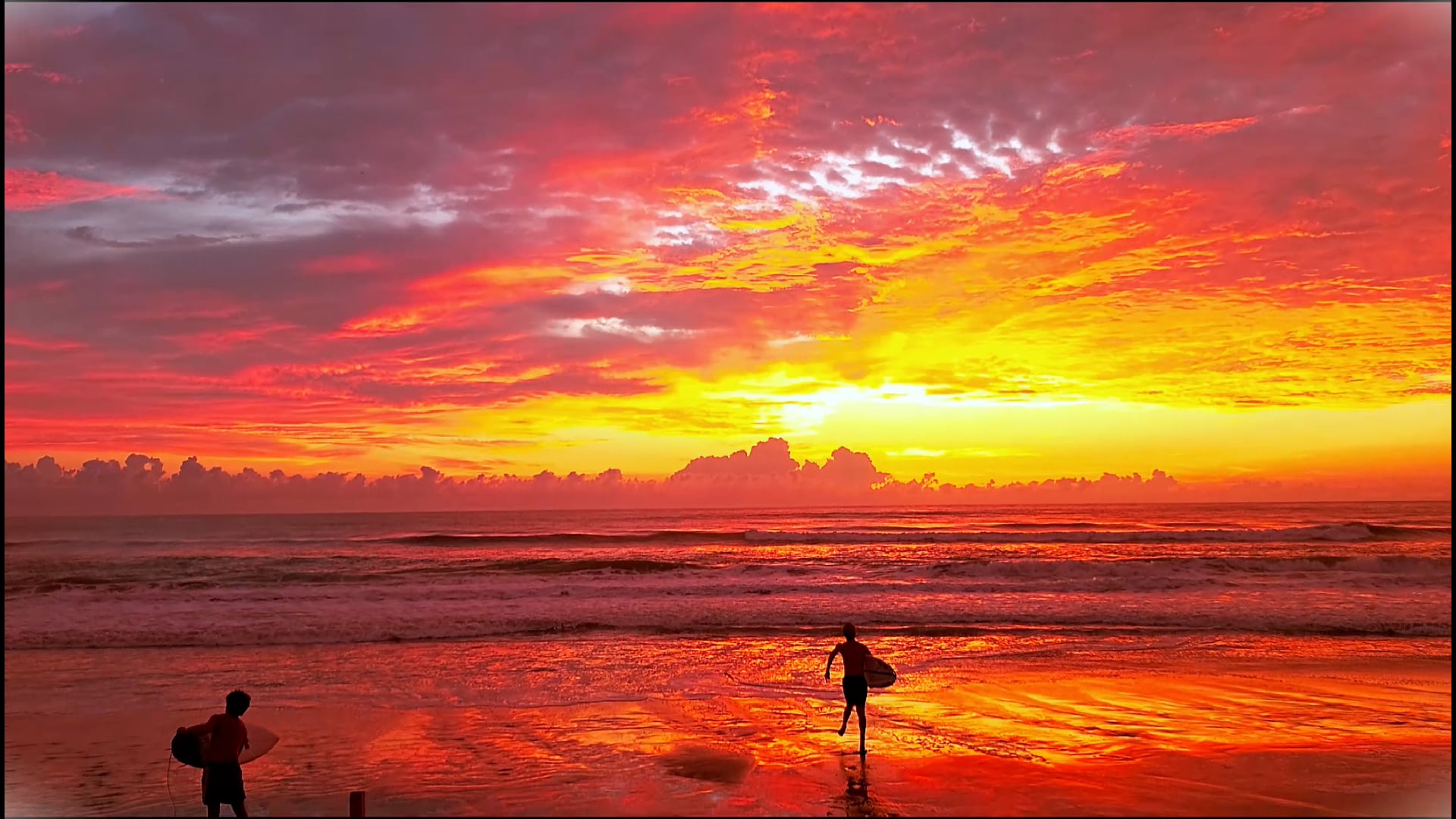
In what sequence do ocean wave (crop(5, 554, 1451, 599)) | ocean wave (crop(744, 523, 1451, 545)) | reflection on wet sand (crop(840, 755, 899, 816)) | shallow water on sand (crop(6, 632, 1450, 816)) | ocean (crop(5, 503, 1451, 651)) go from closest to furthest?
reflection on wet sand (crop(840, 755, 899, 816))
shallow water on sand (crop(6, 632, 1450, 816))
ocean (crop(5, 503, 1451, 651))
ocean wave (crop(5, 554, 1451, 599))
ocean wave (crop(744, 523, 1451, 545))

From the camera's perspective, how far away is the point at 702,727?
1373 cm

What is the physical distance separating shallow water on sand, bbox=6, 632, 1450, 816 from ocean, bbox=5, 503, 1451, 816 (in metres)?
0.07

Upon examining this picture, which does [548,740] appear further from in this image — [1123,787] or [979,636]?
[979,636]

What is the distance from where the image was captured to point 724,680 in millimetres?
17500

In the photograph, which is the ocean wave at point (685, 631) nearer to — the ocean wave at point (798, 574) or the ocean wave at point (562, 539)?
the ocean wave at point (798, 574)

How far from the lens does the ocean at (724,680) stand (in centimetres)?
1095

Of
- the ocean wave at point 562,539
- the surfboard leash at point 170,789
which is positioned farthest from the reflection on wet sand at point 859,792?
the ocean wave at point 562,539

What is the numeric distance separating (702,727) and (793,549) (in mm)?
41404

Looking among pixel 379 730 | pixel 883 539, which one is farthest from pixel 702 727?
pixel 883 539

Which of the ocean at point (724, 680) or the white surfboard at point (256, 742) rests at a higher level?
the white surfboard at point (256, 742)

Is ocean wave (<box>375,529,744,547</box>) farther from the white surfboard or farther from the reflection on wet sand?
the white surfboard

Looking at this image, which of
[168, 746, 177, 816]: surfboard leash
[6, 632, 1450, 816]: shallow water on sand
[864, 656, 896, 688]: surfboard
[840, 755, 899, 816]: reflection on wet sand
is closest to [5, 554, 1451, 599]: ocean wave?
[6, 632, 1450, 816]: shallow water on sand

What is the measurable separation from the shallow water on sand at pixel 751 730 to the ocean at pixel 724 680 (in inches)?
2.9

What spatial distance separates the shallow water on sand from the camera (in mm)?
10469
